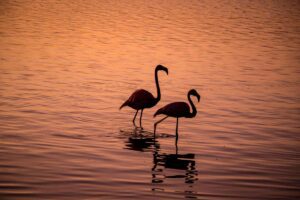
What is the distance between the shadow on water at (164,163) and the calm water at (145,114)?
0.02 meters

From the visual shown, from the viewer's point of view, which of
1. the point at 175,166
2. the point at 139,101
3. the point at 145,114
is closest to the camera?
the point at 175,166

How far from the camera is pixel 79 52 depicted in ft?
80.4

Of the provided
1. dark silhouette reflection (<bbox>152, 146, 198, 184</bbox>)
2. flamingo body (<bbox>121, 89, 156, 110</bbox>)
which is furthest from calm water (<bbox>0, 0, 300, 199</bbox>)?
flamingo body (<bbox>121, 89, 156, 110</bbox>)

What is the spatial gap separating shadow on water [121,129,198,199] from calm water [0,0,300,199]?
0.02 m

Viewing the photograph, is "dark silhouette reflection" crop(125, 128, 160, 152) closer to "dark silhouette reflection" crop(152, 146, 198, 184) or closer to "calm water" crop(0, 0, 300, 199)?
"calm water" crop(0, 0, 300, 199)

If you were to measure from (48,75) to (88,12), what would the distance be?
A: 893 inches

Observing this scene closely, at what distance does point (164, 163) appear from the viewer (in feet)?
35.3

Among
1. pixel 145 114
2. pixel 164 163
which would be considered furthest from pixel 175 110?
pixel 164 163

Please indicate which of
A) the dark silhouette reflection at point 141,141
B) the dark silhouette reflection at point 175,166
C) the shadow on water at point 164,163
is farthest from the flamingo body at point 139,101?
the dark silhouette reflection at point 175,166

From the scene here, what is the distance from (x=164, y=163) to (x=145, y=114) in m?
4.52

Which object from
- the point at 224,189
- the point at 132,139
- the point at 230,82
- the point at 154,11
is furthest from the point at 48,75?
the point at 154,11

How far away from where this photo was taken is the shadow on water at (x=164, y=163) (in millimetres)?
9617

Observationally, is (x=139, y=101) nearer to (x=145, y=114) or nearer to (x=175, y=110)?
(x=145, y=114)

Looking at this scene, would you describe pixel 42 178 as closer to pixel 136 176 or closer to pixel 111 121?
pixel 136 176
